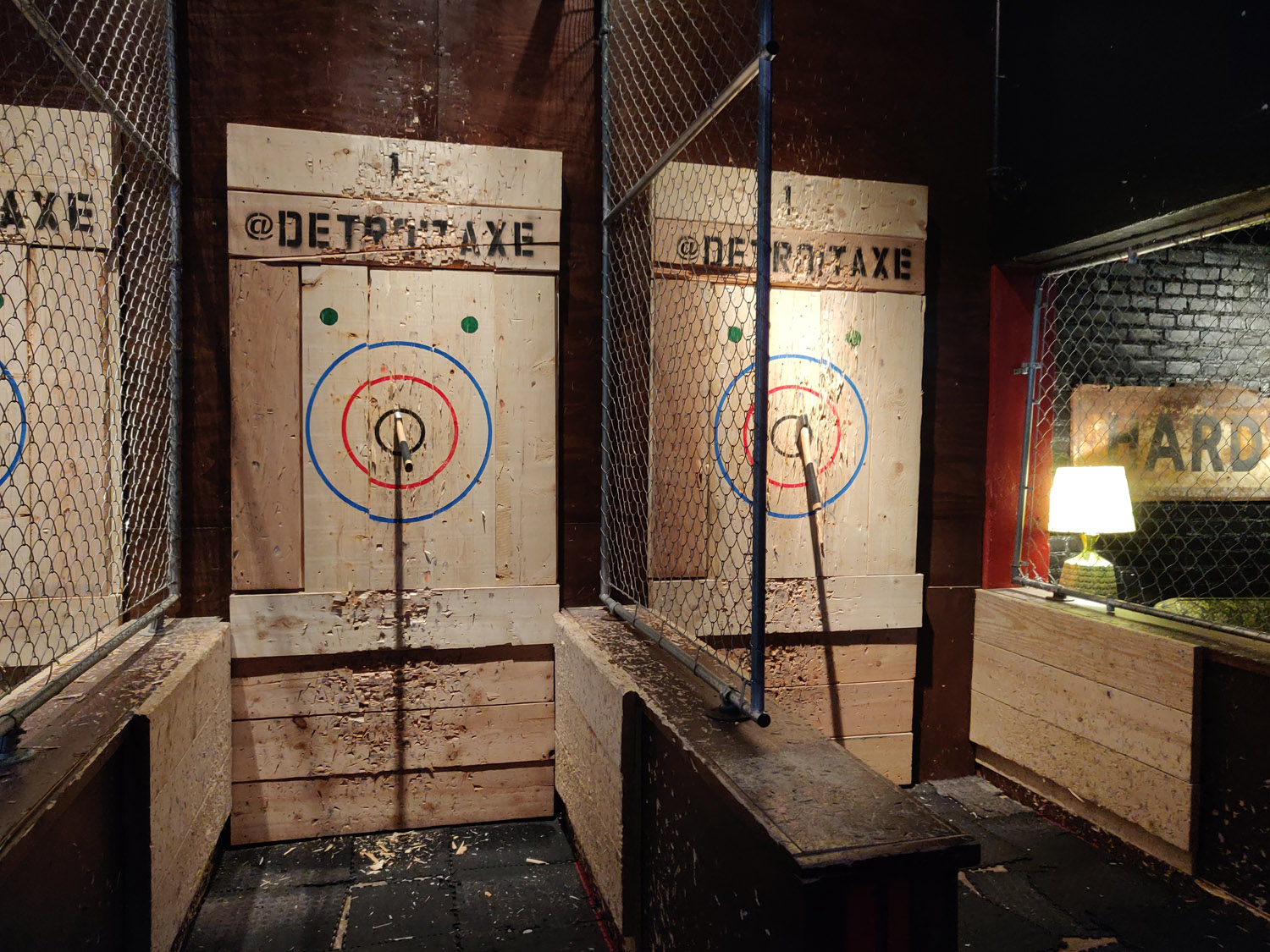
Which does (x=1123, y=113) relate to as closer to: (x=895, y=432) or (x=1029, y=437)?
(x=1029, y=437)

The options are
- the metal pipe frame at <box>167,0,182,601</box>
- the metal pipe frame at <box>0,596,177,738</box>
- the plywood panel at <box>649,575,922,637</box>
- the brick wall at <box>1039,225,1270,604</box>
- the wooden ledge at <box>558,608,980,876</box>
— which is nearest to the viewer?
the wooden ledge at <box>558,608,980,876</box>

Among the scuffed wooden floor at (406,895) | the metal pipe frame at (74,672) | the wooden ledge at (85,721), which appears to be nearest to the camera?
the wooden ledge at (85,721)

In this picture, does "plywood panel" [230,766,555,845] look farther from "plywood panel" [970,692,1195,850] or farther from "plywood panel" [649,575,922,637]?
"plywood panel" [970,692,1195,850]

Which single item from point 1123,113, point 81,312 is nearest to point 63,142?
point 81,312

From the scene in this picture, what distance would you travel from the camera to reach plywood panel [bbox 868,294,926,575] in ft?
9.73

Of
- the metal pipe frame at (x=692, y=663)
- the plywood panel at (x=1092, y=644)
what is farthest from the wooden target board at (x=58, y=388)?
the plywood panel at (x=1092, y=644)

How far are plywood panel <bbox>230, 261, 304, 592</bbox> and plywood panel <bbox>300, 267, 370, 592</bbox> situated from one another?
3cm

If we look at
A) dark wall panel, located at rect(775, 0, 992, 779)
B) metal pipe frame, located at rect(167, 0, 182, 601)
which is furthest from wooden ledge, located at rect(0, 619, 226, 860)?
dark wall panel, located at rect(775, 0, 992, 779)

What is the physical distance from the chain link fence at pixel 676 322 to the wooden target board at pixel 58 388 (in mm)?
1596

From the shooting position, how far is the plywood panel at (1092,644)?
2344mm

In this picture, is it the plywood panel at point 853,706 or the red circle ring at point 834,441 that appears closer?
the red circle ring at point 834,441

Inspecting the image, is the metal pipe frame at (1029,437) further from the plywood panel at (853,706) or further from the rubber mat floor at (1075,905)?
the rubber mat floor at (1075,905)

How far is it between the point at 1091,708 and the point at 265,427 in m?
2.93

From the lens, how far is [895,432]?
2.99 meters
